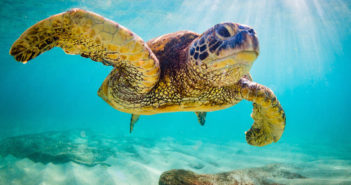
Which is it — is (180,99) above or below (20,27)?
below

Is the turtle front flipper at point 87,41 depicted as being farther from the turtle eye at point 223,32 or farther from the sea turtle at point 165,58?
the turtle eye at point 223,32

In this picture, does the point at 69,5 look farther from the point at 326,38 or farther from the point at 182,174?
the point at 326,38

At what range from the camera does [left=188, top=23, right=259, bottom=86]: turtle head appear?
174cm

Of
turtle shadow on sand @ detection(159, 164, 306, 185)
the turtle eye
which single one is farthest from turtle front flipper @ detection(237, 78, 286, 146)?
the turtle eye

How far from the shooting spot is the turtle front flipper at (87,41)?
160 cm

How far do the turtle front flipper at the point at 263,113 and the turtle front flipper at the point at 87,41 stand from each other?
152 cm

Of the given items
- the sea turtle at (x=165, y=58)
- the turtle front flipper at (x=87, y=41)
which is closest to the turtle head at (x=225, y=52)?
the sea turtle at (x=165, y=58)

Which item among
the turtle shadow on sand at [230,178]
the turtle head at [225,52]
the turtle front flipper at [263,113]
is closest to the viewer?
the turtle head at [225,52]

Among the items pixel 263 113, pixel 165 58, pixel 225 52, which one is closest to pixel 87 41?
pixel 165 58

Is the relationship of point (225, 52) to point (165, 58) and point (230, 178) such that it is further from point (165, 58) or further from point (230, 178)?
point (230, 178)

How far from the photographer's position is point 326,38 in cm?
2536

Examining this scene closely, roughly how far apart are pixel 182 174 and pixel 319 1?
20958 millimetres

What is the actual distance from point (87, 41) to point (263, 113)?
2.81 m

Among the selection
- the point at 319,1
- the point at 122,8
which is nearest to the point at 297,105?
the point at 319,1
